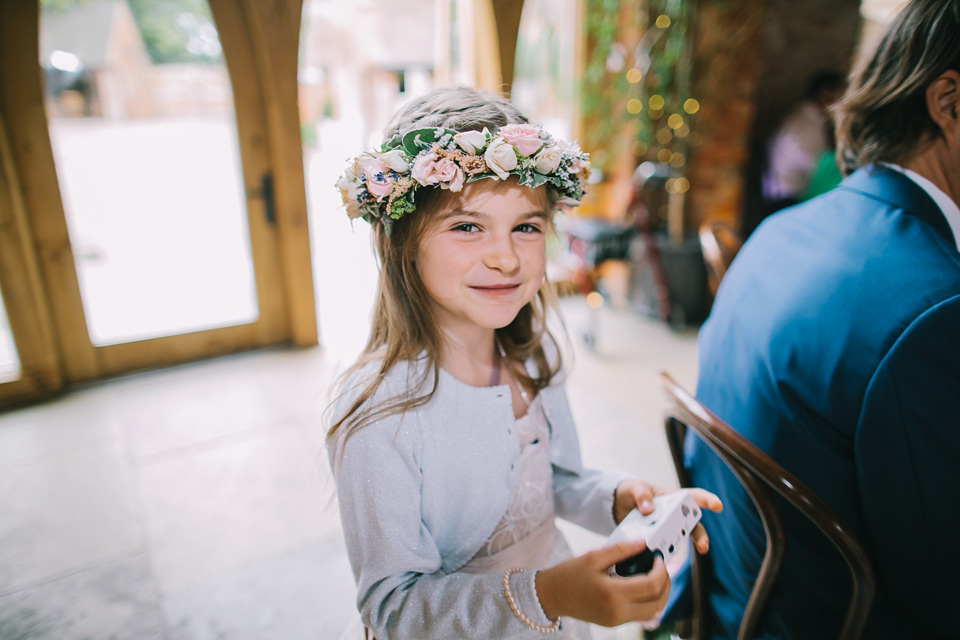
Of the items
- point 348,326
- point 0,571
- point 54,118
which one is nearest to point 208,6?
point 54,118

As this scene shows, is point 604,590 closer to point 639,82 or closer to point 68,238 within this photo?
point 68,238

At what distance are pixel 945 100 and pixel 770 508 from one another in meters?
0.86

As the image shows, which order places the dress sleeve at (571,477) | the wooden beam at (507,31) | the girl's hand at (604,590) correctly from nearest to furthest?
the girl's hand at (604,590)
the dress sleeve at (571,477)
the wooden beam at (507,31)

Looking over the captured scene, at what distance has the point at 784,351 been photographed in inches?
35.7

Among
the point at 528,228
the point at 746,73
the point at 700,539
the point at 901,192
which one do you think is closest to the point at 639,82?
the point at 746,73

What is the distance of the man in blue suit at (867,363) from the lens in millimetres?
738

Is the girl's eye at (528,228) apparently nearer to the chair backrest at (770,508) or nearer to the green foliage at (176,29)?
the chair backrest at (770,508)

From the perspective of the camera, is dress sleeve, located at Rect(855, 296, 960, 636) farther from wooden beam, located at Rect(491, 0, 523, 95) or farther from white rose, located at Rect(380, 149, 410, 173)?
wooden beam, located at Rect(491, 0, 523, 95)

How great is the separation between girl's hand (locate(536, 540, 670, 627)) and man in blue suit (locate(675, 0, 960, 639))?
37cm

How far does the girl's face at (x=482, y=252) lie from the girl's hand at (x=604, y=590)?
386 mm

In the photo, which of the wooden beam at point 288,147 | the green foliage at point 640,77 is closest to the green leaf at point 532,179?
the wooden beam at point 288,147

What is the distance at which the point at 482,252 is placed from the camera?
83 cm

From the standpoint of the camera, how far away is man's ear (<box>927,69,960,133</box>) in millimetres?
972

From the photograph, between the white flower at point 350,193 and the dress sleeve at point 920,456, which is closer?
the dress sleeve at point 920,456
